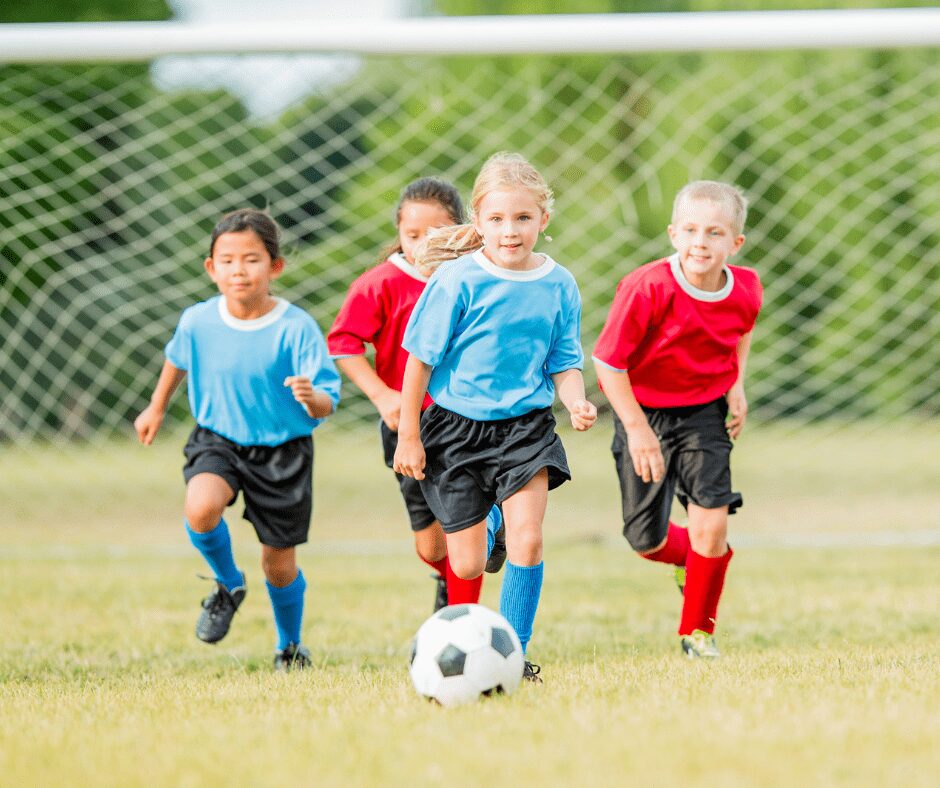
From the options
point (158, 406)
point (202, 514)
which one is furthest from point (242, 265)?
point (202, 514)

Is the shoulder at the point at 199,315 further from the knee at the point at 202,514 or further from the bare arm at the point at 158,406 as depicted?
the knee at the point at 202,514

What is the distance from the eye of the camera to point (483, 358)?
147 inches

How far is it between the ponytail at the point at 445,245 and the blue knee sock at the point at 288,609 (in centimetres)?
126

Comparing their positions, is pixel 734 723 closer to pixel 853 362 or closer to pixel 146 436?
pixel 146 436

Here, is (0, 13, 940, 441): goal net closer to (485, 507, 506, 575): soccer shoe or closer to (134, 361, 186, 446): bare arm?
(134, 361, 186, 446): bare arm

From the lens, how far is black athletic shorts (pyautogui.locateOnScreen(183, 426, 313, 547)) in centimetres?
439

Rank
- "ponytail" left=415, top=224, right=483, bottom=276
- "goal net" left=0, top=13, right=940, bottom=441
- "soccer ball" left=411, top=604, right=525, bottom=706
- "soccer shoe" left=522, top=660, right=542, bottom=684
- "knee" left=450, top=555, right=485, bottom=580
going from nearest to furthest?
"soccer ball" left=411, top=604, right=525, bottom=706 < "soccer shoe" left=522, top=660, right=542, bottom=684 < "knee" left=450, top=555, right=485, bottom=580 < "ponytail" left=415, top=224, right=483, bottom=276 < "goal net" left=0, top=13, right=940, bottom=441

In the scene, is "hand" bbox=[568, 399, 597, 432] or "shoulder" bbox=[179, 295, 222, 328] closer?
"hand" bbox=[568, 399, 597, 432]

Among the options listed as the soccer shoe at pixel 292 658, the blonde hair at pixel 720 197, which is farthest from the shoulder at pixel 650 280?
the soccer shoe at pixel 292 658

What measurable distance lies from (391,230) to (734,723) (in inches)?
548

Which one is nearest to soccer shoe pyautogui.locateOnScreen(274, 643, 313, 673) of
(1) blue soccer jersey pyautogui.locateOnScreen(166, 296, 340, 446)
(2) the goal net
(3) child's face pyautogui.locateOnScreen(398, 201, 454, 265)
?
(1) blue soccer jersey pyautogui.locateOnScreen(166, 296, 340, 446)

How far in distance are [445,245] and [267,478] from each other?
105 cm

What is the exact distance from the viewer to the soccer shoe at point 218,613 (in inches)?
175

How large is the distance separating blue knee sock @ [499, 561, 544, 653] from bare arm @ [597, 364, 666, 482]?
2.00ft
